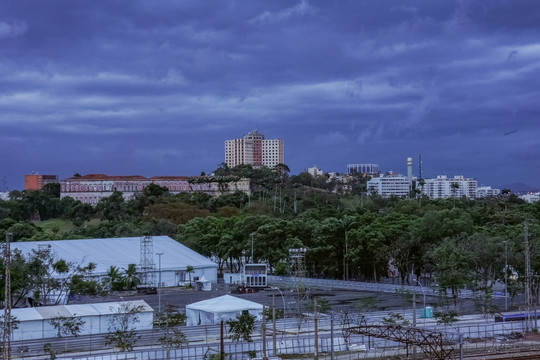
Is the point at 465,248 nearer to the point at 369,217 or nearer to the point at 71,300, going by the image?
the point at 369,217

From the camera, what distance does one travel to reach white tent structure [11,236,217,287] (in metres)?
61.2

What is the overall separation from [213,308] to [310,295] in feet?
50.0

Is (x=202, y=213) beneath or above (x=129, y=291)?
above

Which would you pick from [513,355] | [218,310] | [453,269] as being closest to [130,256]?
[218,310]

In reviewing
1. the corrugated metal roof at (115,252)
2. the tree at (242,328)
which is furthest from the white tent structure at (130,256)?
the tree at (242,328)

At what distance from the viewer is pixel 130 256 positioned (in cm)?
6456

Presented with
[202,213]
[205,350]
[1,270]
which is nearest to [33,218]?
[202,213]

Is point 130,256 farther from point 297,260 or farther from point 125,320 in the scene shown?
point 125,320

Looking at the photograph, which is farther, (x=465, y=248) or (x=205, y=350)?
(x=465, y=248)

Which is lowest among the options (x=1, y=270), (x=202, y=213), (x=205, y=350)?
(x=205, y=350)

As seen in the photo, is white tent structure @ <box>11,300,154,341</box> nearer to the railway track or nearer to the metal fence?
the metal fence

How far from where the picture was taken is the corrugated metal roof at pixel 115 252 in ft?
200

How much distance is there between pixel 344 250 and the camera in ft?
215

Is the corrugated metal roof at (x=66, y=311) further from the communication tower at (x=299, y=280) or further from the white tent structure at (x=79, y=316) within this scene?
the communication tower at (x=299, y=280)
